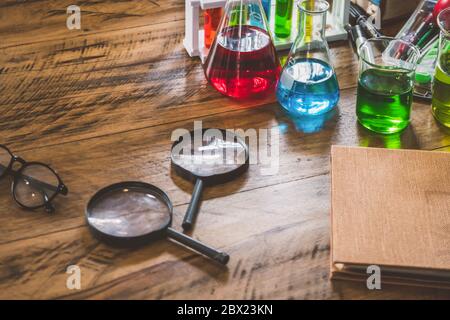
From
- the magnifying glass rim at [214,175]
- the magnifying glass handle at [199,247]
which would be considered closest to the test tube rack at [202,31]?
the magnifying glass rim at [214,175]

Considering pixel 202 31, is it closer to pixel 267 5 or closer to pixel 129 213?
pixel 267 5

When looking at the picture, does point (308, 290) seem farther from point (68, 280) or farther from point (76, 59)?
point (76, 59)

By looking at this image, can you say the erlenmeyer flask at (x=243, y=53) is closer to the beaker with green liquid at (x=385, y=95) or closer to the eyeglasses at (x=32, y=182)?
the beaker with green liquid at (x=385, y=95)

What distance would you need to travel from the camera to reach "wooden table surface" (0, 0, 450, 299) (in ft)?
2.86

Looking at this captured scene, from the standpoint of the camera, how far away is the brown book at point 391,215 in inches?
34.0

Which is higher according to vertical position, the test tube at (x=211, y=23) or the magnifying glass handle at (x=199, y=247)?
the test tube at (x=211, y=23)

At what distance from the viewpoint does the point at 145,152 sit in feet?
3.43

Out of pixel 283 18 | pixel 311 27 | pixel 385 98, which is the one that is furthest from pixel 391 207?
pixel 283 18

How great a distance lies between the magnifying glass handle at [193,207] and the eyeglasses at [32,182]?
0.52 ft

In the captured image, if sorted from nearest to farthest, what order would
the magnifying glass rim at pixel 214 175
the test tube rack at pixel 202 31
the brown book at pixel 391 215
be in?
the brown book at pixel 391 215 → the magnifying glass rim at pixel 214 175 → the test tube rack at pixel 202 31

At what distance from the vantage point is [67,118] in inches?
43.3

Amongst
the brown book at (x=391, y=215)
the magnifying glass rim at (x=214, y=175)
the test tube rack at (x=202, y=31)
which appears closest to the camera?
the brown book at (x=391, y=215)

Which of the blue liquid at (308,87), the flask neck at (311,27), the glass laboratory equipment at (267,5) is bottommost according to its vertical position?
the blue liquid at (308,87)

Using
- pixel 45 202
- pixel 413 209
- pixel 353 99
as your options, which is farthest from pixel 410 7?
pixel 45 202
